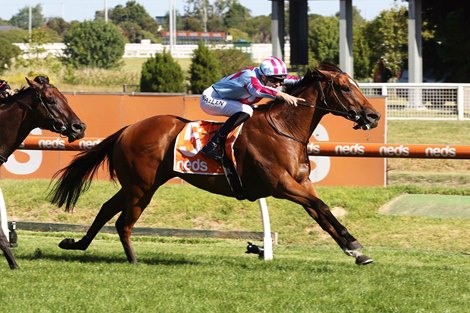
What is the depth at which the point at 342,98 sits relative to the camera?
31.0ft

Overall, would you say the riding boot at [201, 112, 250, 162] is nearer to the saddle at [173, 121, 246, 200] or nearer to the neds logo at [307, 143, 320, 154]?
the saddle at [173, 121, 246, 200]

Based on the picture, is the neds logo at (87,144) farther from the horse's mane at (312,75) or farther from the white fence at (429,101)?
the white fence at (429,101)

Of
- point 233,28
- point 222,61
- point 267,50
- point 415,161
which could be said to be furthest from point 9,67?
point 233,28

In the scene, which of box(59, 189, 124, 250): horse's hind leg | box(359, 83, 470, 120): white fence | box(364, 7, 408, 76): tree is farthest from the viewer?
box(364, 7, 408, 76): tree

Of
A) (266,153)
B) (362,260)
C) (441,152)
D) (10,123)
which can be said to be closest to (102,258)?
(10,123)

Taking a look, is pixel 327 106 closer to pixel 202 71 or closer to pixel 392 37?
pixel 202 71

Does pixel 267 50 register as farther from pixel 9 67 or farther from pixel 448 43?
pixel 448 43

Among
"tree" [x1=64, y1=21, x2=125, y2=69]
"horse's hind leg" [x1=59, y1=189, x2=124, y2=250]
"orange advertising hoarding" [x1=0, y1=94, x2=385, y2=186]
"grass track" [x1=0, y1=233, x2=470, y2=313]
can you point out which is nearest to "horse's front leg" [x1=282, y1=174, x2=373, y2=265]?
"grass track" [x1=0, y1=233, x2=470, y2=313]

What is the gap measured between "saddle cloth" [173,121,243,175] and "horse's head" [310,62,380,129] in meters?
0.84

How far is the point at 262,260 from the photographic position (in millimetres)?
10125

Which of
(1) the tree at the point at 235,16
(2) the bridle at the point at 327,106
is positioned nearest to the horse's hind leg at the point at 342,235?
(2) the bridle at the point at 327,106

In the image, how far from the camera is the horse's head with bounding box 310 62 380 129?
934cm

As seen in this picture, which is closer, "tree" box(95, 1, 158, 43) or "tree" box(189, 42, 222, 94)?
"tree" box(189, 42, 222, 94)

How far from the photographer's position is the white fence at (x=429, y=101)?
72.5 ft
